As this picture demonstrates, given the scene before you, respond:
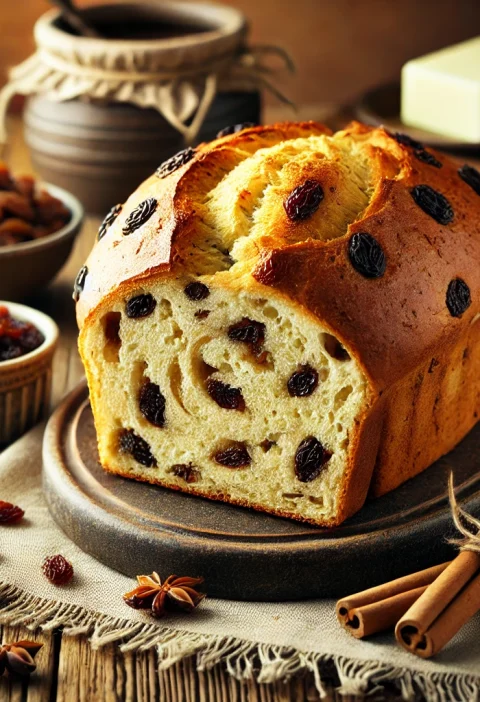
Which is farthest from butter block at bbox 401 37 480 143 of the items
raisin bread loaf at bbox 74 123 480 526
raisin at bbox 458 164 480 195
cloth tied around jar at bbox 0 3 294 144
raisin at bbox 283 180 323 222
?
raisin at bbox 283 180 323 222

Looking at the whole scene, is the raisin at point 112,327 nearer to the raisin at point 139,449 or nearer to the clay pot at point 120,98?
the raisin at point 139,449

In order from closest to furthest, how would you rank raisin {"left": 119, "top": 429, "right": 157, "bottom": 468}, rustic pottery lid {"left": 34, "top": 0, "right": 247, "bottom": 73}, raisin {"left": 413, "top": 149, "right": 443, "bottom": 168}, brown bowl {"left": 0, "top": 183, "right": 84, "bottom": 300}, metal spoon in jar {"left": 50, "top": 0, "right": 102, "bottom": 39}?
raisin {"left": 119, "top": 429, "right": 157, "bottom": 468} < raisin {"left": 413, "top": 149, "right": 443, "bottom": 168} < brown bowl {"left": 0, "top": 183, "right": 84, "bottom": 300} < rustic pottery lid {"left": 34, "top": 0, "right": 247, "bottom": 73} < metal spoon in jar {"left": 50, "top": 0, "right": 102, "bottom": 39}

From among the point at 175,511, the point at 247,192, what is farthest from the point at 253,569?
the point at 247,192

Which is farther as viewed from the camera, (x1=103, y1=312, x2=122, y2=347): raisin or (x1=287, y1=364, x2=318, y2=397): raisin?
(x1=103, y1=312, x2=122, y2=347): raisin

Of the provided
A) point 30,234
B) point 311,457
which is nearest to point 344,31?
point 30,234

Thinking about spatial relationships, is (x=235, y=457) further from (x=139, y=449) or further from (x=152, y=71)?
(x=152, y=71)

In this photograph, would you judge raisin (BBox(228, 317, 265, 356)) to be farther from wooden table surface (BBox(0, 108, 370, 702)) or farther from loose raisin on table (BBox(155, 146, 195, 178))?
wooden table surface (BBox(0, 108, 370, 702))
